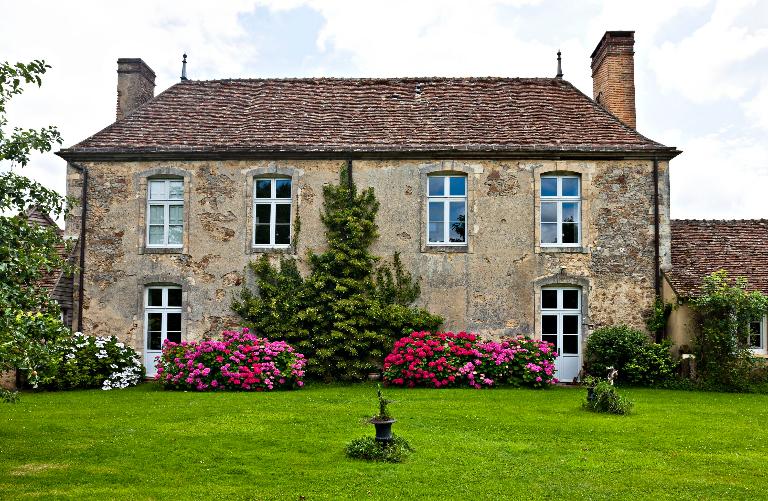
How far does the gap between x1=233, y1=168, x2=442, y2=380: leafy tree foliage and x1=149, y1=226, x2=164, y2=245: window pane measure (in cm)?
246

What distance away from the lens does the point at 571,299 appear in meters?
16.2

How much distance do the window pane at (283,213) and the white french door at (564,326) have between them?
20.5 ft

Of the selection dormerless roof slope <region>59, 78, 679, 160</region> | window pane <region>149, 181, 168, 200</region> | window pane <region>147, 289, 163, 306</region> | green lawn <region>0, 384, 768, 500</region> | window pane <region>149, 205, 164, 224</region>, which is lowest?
green lawn <region>0, 384, 768, 500</region>

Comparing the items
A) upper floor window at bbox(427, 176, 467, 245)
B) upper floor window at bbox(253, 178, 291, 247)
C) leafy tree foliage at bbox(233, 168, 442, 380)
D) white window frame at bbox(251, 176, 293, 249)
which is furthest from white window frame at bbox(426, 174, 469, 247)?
upper floor window at bbox(253, 178, 291, 247)

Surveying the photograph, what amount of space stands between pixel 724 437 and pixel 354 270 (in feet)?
28.2

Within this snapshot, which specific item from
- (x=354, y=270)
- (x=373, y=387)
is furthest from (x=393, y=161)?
(x=373, y=387)

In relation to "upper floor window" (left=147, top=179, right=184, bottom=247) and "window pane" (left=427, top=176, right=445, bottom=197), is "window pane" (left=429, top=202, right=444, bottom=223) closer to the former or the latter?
"window pane" (left=427, top=176, right=445, bottom=197)

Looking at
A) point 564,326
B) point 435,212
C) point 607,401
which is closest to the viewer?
point 607,401

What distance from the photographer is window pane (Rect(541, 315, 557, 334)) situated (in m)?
16.1

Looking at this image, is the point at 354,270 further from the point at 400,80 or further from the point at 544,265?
the point at 400,80

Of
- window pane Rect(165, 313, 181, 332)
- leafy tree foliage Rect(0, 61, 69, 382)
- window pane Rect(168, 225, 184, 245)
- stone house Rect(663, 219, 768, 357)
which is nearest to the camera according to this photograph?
leafy tree foliage Rect(0, 61, 69, 382)

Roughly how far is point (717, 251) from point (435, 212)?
6839 mm

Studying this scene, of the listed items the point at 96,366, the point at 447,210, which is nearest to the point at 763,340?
the point at 447,210

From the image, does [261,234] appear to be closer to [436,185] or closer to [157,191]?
[157,191]
